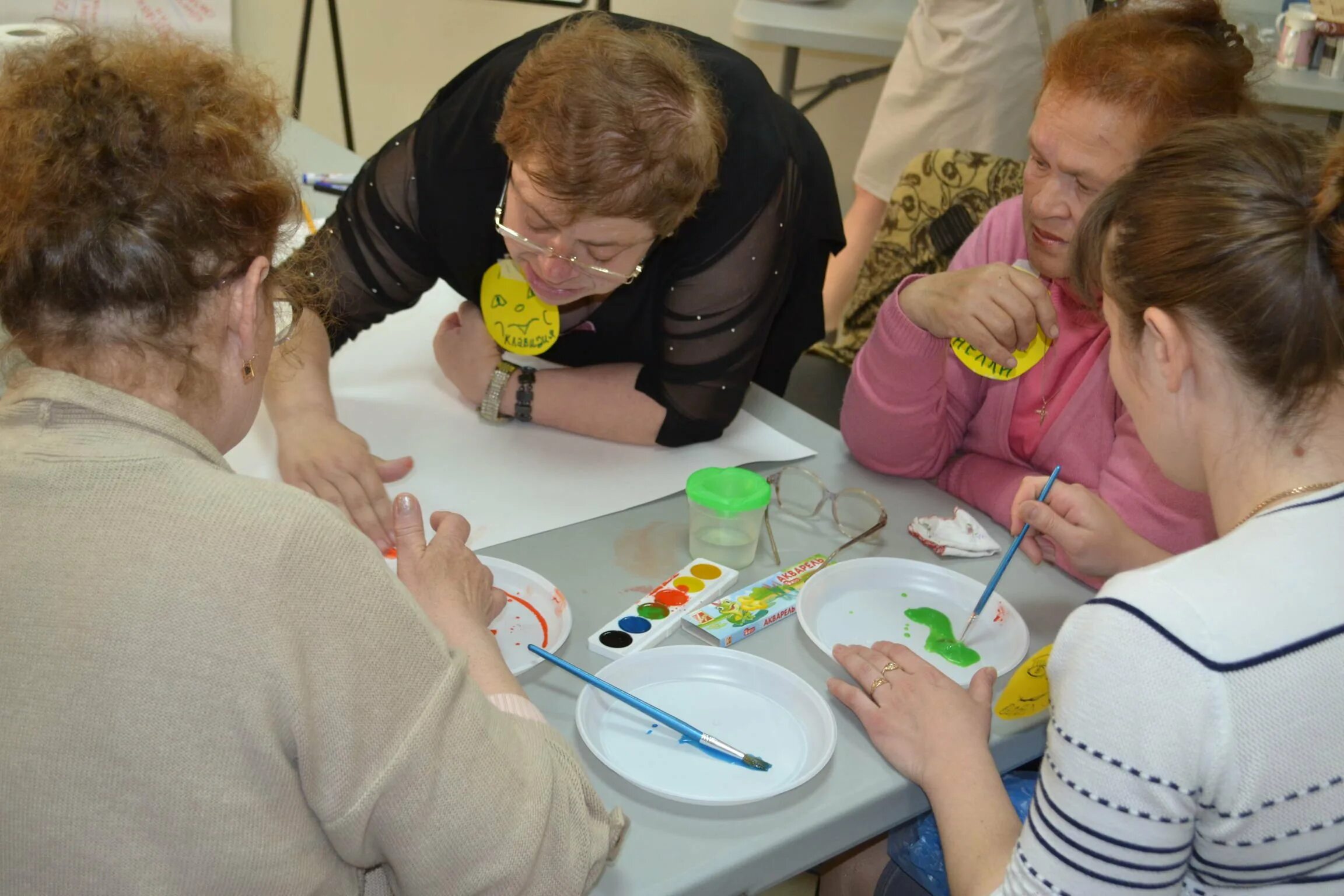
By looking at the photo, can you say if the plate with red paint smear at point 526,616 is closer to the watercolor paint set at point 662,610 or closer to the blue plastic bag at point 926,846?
the watercolor paint set at point 662,610

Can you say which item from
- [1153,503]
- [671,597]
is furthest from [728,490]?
[1153,503]

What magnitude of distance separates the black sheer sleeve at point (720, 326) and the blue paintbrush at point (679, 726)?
0.56 m

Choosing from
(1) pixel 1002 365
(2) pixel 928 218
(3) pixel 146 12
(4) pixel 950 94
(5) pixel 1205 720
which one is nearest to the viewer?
(5) pixel 1205 720

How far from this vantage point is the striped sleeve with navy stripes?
2.67 feet

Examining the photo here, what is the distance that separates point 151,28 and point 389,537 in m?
0.57

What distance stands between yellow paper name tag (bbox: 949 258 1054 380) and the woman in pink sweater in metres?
0.01

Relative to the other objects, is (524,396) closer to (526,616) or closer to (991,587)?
(526,616)

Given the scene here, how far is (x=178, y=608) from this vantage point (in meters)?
0.69

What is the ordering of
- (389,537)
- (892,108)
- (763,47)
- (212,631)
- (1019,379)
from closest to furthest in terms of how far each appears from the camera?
1. (212,631)
2. (389,537)
3. (1019,379)
4. (892,108)
5. (763,47)

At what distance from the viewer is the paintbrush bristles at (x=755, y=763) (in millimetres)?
984

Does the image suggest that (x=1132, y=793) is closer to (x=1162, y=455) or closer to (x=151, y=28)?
(x=1162, y=455)

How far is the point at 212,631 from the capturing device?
2.27 ft

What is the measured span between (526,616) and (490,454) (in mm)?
375

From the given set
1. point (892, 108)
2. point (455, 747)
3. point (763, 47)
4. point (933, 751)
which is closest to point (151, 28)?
point (455, 747)
